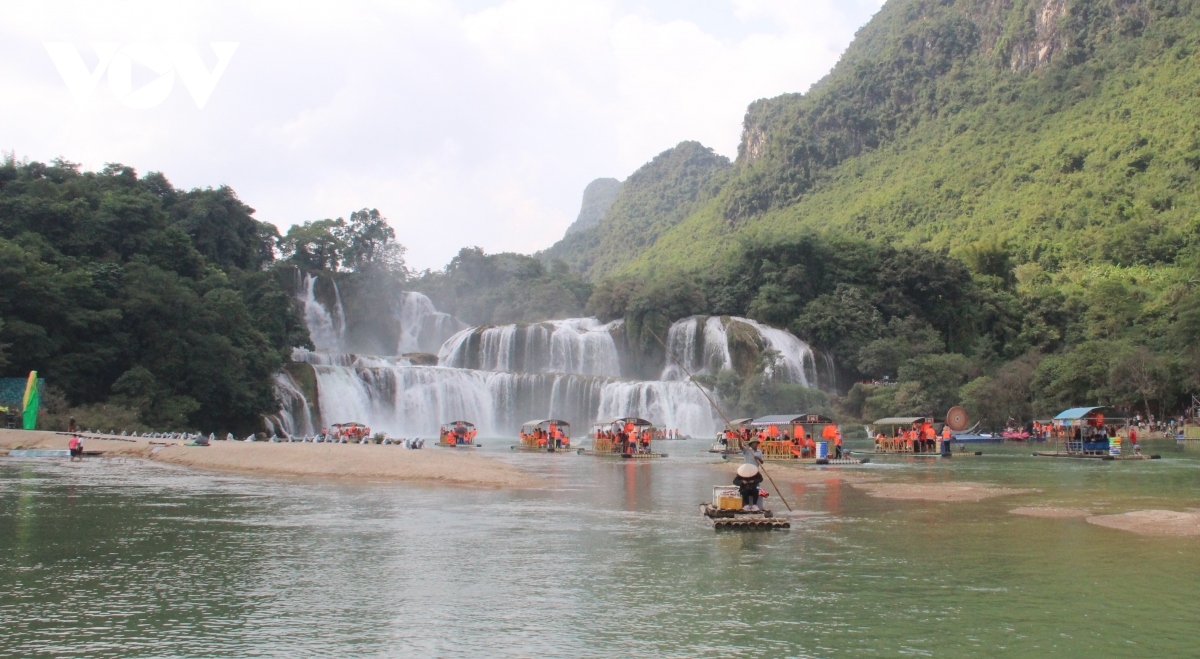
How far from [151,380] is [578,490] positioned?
26.1m

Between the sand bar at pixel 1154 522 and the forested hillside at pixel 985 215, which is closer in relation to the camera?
the sand bar at pixel 1154 522

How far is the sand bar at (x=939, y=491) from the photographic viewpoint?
17672 millimetres

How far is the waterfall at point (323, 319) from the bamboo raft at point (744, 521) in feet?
188

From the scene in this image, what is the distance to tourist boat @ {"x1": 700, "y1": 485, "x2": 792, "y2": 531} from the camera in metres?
13.0

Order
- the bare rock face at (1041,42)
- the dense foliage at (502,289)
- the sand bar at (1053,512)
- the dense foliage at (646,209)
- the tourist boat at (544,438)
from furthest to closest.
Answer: the dense foliage at (646,209), the bare rock face at (1041,42), the dense foliage at (502,289), the tourist boat at (544,438), the sand bar at (1053,512)

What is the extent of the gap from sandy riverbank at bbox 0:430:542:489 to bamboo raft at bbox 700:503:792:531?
7.77m

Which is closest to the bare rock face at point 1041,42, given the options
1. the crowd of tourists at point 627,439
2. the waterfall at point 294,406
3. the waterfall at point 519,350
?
the waterfall at point 519,350

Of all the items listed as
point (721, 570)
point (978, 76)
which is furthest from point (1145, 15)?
point (721, 570)

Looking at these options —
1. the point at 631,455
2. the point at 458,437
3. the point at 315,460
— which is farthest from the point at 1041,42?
the point at 315,460

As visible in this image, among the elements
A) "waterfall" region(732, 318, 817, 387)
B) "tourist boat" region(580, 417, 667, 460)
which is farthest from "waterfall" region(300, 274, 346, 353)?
"tourist boat" region(580, 417, 667, 460)

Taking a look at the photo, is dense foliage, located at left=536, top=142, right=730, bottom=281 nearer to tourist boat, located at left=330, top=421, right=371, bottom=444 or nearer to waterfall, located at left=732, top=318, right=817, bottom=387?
waterfall, located at left=732, top=318, right=817, bottom=387

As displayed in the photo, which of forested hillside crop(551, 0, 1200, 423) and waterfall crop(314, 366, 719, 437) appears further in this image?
forested hillside crop(551, 0, 1200, 423)

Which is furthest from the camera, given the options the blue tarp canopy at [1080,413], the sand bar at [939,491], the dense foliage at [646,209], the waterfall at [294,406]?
the dense foliage at [646,209]

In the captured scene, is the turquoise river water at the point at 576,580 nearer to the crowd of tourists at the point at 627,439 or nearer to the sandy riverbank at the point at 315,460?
the sandy riverbank at the point at 315,460
